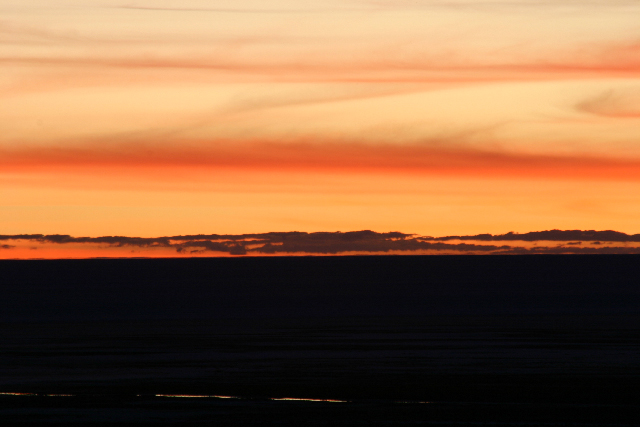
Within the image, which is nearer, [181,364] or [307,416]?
[307,416]

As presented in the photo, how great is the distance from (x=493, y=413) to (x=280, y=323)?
35.3 m

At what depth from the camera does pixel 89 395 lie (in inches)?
1224

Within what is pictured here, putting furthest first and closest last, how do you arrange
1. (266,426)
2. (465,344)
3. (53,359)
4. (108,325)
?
(108,325), (465,344), (53,359), (266,426)

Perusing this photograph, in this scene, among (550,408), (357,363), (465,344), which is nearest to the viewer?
(550,408)

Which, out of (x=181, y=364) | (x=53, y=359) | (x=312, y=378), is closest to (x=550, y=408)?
(x=312, y=378)

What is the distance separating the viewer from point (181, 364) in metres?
38.9

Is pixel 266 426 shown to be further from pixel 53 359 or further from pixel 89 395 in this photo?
pixel 53 359

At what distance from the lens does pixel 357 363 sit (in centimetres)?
3847

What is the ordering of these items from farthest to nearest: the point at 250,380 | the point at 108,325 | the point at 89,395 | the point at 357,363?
the point at 108,325 < the point at 357,363 < the point at 250,380 < the point at 89,395

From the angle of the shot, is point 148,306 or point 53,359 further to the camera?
point 148,306

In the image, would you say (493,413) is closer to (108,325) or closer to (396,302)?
(108,325)

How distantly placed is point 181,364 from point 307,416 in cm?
1268

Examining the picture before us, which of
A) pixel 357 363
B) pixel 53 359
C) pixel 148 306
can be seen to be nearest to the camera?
pixel 357 363

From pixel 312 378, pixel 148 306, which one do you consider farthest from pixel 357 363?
pixel 148 306
